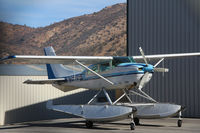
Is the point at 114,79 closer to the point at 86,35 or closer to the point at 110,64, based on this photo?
the point at 110,64

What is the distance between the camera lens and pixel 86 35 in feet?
294

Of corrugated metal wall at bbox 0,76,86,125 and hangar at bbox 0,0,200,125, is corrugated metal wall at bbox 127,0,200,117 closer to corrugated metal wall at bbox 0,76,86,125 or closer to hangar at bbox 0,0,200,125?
hangar at bbox 0,0,200,125

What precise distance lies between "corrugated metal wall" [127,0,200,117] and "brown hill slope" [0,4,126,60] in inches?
2111

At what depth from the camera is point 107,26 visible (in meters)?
91.8

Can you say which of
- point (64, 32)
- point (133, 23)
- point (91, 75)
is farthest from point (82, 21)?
point (91, 75)

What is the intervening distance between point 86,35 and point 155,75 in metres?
72.6

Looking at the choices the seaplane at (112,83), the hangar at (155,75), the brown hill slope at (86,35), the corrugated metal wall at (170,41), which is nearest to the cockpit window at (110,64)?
the seaplane at (112,83)

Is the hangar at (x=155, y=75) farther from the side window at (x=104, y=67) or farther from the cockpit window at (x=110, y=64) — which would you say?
the side window at (x=104, y=67)

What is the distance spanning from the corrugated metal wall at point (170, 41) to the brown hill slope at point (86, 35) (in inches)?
2111

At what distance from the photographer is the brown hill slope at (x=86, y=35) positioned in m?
78.3

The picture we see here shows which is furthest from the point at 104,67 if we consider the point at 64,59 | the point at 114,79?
the point at 64,59

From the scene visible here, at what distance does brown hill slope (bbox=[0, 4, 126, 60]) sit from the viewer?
78.3 metres

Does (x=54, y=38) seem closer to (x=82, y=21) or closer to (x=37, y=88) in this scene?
(x=82, y=21)

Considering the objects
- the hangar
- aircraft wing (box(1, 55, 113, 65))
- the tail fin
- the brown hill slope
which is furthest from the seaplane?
the brown hill slope
